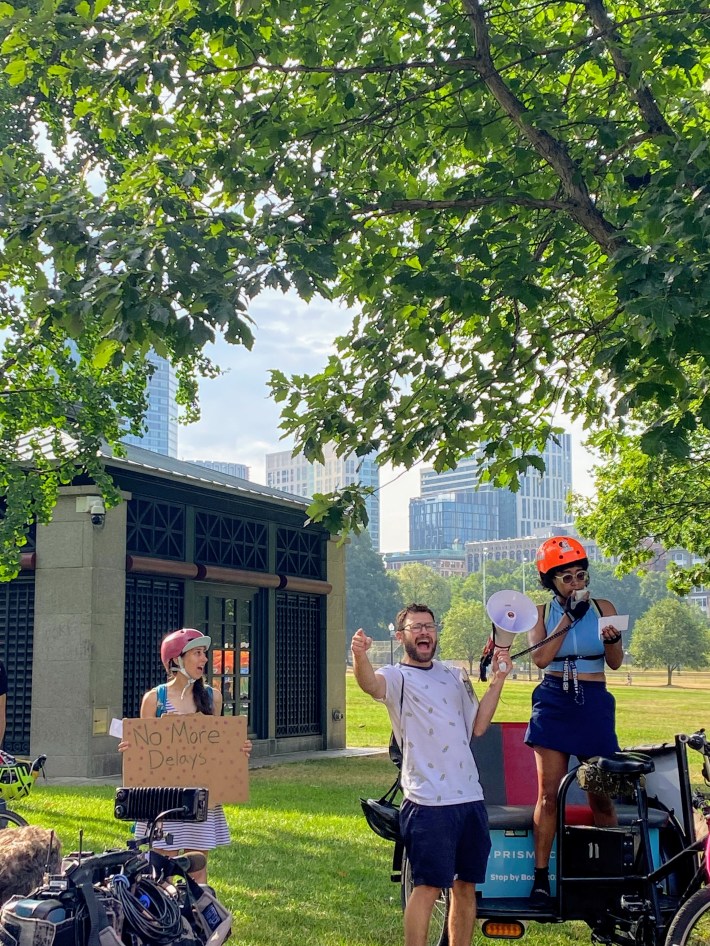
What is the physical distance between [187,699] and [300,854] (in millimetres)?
4291

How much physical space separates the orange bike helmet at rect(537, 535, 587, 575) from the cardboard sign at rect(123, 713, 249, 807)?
6.00 ft

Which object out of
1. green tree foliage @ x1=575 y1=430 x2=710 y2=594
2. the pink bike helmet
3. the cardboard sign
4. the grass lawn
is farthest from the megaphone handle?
green tree foliage @ x1=575 y1=430 x2=710 y2=594

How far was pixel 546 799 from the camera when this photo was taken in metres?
5.68

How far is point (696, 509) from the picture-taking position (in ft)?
64.2

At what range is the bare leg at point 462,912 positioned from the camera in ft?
17.3

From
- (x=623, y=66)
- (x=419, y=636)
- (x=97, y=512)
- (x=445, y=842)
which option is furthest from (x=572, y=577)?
(x=97, y=512)

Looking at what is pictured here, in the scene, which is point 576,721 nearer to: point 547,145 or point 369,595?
point 547,145

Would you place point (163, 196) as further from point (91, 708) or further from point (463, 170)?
point (91, 708)

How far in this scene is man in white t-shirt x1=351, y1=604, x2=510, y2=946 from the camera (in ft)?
16.9

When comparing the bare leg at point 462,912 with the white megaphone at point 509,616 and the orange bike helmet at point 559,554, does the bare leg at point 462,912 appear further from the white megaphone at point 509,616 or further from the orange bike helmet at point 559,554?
the orange bike helmet at point 559,554

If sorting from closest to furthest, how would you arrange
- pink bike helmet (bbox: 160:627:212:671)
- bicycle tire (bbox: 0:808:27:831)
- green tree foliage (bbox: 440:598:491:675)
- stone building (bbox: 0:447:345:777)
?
pink bike helmet (bbox: 160:627:212:671) → bicycle tire (bbox: 0:808:27:831) → stone building (bbox: 0:447:345:777) → green tree foliage (bbox: 440:598:491:675)

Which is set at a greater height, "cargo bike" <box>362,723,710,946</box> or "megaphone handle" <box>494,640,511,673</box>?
"megaphone handle" <box>494,640,511,673</box>

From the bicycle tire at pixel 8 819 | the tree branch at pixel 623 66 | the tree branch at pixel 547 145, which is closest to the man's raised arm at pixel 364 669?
the bicycle tire at pixel 8 819

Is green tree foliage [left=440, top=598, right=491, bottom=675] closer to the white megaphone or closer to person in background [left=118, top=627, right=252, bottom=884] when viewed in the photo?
person in background [left=118, top=627, right=252, bottom=884]
